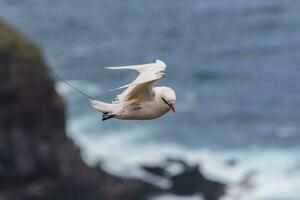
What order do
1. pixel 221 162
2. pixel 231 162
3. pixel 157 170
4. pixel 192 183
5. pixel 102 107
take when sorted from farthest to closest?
pixel 231 162, pixel 221 162, pixel 157 170, pixel 192 183, pixel 102 107

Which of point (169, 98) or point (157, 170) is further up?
point (157, 170)

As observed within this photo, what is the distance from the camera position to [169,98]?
11.7m


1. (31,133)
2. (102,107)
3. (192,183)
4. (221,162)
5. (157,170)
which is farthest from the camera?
(221,162)

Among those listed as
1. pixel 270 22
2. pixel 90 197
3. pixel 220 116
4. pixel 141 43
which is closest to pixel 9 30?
pixel 90 197

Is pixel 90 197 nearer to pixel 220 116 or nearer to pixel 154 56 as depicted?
pixel 220 116

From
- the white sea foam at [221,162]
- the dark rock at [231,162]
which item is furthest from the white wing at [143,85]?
the dark rock at [231,162]

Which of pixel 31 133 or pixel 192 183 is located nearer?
pixel 31 133

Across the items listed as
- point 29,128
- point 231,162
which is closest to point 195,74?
point 231,162

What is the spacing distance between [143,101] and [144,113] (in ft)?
0.48

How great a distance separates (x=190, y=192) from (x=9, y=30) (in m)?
12.5

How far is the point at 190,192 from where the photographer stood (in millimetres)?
57562

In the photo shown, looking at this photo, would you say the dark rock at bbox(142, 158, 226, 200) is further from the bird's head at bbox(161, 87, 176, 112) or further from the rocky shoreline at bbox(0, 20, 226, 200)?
the bird's head at bbox(161, 87, 176, 112)

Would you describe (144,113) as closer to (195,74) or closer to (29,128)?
(29,128)

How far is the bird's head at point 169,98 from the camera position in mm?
11641
